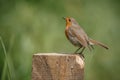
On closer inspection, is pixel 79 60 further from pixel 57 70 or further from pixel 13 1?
pixel 13 1

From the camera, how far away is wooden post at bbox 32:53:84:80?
19.0 ft

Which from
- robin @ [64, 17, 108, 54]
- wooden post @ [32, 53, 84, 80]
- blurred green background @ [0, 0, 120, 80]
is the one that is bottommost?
blurred green background @ [0, 0, 120, 80]

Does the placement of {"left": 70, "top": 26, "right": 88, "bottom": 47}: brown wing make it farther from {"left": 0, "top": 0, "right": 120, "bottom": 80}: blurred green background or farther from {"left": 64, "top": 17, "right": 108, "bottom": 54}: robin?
{"left": 0, "top": 0, "right": 120, "bottom": 80}: blurred green background

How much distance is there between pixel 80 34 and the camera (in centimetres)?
826

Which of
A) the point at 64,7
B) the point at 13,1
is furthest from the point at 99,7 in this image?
the point at 13,1

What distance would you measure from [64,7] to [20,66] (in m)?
2.77

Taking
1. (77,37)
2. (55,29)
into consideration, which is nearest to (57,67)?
(77,37)

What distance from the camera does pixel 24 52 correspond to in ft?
30.4

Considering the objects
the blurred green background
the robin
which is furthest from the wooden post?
the blurred green background

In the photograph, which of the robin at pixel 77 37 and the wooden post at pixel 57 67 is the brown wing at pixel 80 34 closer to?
the robin at pixel 77 37

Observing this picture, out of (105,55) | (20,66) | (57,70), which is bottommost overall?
(105,55)

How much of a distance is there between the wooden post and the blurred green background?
3050 mm

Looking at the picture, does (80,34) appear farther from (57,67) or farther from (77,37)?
(57,67)

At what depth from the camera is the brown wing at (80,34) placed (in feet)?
26.7
